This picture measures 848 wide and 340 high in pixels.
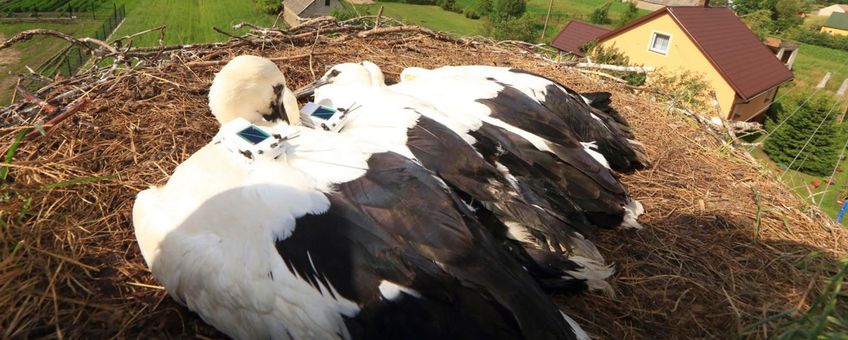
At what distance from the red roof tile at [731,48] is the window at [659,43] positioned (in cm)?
66

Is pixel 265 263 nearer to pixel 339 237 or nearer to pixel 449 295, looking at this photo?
pixel 339 237

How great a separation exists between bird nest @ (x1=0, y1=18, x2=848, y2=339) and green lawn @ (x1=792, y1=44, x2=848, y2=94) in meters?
21.8

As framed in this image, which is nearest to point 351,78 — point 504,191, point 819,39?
point 504,191

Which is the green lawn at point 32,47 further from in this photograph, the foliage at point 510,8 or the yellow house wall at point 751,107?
the foliage at point 510,8

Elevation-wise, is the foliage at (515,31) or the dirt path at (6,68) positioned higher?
the foliage at (515,31)

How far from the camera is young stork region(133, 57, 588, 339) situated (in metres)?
1.37

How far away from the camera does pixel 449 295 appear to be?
4.60ft

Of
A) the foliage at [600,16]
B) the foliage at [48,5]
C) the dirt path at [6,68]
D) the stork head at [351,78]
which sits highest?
the foliage at [600,16]

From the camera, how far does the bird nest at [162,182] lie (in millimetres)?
1719

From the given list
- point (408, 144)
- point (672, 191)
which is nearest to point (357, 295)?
point (408, 144)

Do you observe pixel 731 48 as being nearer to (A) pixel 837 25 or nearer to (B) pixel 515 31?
(B) pixel 515 31

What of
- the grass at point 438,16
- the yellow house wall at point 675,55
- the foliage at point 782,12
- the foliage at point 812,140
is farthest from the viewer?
the foliage at point 782,12

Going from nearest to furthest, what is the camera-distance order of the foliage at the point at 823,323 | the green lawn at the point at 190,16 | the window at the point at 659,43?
the foliage at the point at 823,323, the window at the point at 659,43, the green lawn at the point at 190,16

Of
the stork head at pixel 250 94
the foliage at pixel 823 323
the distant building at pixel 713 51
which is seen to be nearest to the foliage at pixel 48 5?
the distant building at pixel 713 51
